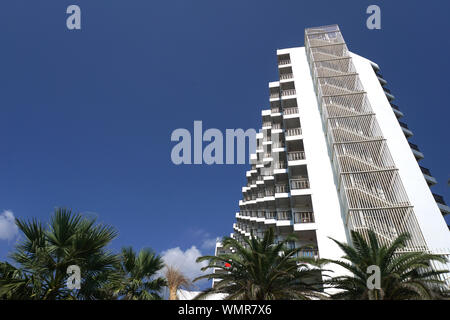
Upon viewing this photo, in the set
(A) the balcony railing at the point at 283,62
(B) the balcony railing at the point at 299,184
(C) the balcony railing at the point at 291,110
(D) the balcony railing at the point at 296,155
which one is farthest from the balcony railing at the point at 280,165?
(A) the balcony railing at the point at 283,62

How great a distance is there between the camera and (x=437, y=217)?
1752 cm

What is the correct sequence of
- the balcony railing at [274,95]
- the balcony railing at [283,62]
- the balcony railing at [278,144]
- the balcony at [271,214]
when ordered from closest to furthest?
the balcony railing at [278,144] → the balcony at [271,214] → the balcony railing at [283,62] → the balcony railing at [274,95]

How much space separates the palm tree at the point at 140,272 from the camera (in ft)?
38.9

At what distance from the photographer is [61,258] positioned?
827 centimetres

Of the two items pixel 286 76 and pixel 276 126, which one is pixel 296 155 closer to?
pixel 276 126

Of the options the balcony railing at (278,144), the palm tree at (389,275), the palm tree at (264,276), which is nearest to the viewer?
the palm tree at (389,275)

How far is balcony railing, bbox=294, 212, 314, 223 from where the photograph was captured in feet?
70.7

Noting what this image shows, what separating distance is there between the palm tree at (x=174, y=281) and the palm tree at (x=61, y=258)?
15.4 ft

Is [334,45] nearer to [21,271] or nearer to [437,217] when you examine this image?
[437,217]

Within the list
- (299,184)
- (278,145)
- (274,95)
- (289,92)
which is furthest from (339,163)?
(274,95)

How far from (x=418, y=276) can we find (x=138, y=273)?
13.2 m

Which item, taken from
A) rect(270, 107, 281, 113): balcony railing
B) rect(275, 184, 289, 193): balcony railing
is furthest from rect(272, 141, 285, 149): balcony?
rect(270, 107, 281, 113): balcony railing

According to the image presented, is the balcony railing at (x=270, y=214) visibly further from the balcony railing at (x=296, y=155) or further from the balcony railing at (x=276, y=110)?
the balcony railing at (x=276, y=110)

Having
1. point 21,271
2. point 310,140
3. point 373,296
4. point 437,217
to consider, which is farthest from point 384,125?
point 21,271
